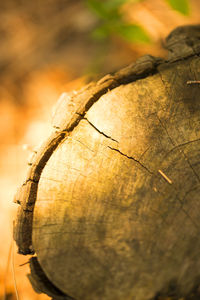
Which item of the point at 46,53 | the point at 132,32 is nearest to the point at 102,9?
the point at 132,32

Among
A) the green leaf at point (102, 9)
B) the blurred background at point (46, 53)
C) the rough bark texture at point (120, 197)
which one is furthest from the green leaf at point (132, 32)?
the rough bark texture at point (120, 197)

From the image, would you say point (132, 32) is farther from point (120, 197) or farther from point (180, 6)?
point (120, 197)

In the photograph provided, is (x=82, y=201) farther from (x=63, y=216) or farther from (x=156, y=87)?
(x=156, y=87)

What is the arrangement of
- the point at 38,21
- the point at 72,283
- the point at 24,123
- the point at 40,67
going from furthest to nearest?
the point at 38,21, the point at 40,67, the point at 24,123, the point at 72,283

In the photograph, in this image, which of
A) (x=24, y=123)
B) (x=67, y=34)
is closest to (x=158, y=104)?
(x=24, y=123)

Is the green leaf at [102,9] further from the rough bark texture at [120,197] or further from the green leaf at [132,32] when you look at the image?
the rough bark texture at [120,197]
